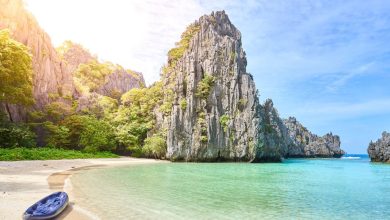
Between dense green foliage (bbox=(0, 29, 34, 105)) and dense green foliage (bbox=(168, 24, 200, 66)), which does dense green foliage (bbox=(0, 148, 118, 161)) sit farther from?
dense green foliage (bbox=(168, 24, 200, 66))

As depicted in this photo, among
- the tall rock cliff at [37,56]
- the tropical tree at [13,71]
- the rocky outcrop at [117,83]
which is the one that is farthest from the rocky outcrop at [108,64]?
the tropical tree at [13,71]

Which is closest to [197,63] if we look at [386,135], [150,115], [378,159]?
[150,115]

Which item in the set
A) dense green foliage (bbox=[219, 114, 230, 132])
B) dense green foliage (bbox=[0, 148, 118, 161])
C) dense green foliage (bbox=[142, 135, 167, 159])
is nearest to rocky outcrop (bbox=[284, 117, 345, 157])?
dense green foliage (bbox=[219, 114, 230, 132])

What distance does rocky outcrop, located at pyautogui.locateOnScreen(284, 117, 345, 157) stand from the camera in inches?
4301

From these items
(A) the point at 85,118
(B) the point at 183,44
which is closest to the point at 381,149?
(B) the point at 183,44

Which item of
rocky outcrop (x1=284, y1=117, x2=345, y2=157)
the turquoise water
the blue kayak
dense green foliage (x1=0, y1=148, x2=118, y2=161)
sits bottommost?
the turquoise water

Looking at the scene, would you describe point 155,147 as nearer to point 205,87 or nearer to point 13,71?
point 205,87

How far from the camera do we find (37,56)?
50875mm

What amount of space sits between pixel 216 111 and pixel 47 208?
43706 millimetres

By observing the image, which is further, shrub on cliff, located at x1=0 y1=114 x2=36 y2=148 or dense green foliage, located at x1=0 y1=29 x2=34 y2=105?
dense green foliage, located at x1=0 y1=29 x2=34 y2=105

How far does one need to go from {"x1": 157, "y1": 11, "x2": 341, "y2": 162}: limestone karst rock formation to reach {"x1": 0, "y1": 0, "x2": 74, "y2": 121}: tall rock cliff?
19005mm

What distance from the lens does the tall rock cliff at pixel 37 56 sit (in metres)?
45.6

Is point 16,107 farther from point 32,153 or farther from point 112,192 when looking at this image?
point 112,192

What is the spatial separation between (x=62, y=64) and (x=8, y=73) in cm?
2234
